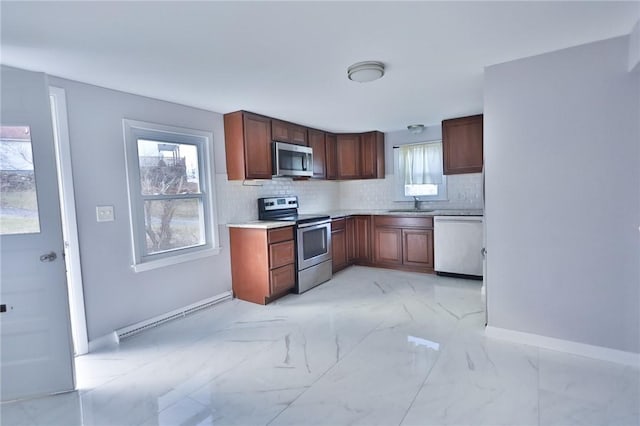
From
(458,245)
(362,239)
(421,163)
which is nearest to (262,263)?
(362,239)

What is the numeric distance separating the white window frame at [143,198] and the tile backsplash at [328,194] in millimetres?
135

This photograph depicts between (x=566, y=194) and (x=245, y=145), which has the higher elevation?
(x=245, y=145)

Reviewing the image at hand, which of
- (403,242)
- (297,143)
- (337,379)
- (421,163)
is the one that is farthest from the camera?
(421,163)

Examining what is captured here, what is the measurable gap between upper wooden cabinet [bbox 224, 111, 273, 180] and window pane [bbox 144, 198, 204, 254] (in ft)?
1.88

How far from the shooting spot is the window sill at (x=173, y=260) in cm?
287

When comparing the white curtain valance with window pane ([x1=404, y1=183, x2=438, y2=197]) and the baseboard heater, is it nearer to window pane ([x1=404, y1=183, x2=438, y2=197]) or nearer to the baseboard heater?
window pane ([x1=404, y1=183, x2=438, y2=197])

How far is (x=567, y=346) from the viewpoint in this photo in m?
2.27

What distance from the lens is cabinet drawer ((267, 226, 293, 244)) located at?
11.3ft

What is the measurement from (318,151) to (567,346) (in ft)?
11.6

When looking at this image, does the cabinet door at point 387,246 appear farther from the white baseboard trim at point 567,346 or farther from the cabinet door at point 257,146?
the white baseboard trim at point 567,346

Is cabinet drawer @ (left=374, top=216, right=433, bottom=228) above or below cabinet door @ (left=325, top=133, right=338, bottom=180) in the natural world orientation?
below

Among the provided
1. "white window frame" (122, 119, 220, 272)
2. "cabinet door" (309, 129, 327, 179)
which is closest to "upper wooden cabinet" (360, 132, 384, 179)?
"cabinet door" (309, 129, 327, 179)

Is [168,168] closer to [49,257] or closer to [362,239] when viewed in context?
[49,257]

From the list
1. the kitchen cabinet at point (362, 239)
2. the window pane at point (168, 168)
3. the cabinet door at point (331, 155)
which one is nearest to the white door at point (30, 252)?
the window pane at point (168, 168)
